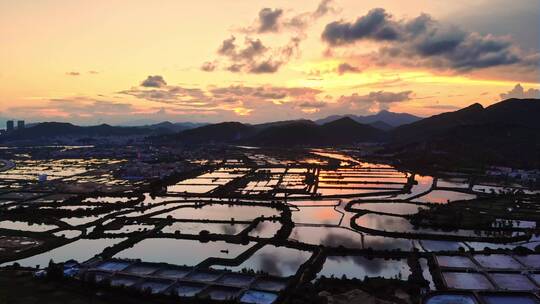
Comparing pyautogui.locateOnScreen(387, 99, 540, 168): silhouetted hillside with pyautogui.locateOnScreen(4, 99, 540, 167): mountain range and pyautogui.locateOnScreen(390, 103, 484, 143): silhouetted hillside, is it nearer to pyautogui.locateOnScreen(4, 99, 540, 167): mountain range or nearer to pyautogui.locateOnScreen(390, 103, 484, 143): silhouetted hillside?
pyautogui.locateOnScreen(4, 99, 540, 167): mountain range

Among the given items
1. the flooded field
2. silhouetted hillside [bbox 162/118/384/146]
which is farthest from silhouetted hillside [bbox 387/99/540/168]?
the flooded field

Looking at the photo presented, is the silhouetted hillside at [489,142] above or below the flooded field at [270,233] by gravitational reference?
above

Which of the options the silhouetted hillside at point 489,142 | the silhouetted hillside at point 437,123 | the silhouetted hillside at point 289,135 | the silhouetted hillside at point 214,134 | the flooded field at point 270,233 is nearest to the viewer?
the flooded field at point 270,233

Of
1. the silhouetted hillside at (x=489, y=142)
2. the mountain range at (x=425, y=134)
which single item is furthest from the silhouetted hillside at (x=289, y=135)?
the silhouetted hillside at (x=489, y=142)

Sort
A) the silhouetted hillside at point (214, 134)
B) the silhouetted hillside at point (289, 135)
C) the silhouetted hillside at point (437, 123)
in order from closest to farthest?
the silhouetted hillside at point (437, 123)
the silhouetted hillside at point (289, 135)
the silhouetted hillside at point (214, 134)

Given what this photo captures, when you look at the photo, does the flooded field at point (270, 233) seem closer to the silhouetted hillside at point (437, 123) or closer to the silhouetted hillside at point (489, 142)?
the silhouetted hillside at point (489, 142)

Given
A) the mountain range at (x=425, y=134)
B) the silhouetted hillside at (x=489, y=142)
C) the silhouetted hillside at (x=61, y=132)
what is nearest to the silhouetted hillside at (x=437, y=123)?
the mountain range at (x=425, y=134)

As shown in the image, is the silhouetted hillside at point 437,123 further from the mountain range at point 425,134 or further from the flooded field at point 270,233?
the flooded field at point 270,233

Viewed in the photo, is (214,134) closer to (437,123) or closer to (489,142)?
(437,123)

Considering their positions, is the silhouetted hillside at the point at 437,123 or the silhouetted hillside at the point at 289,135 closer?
the silhouetted hillside at the point at 437,123

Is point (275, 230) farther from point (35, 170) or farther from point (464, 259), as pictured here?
point (35, 170)
